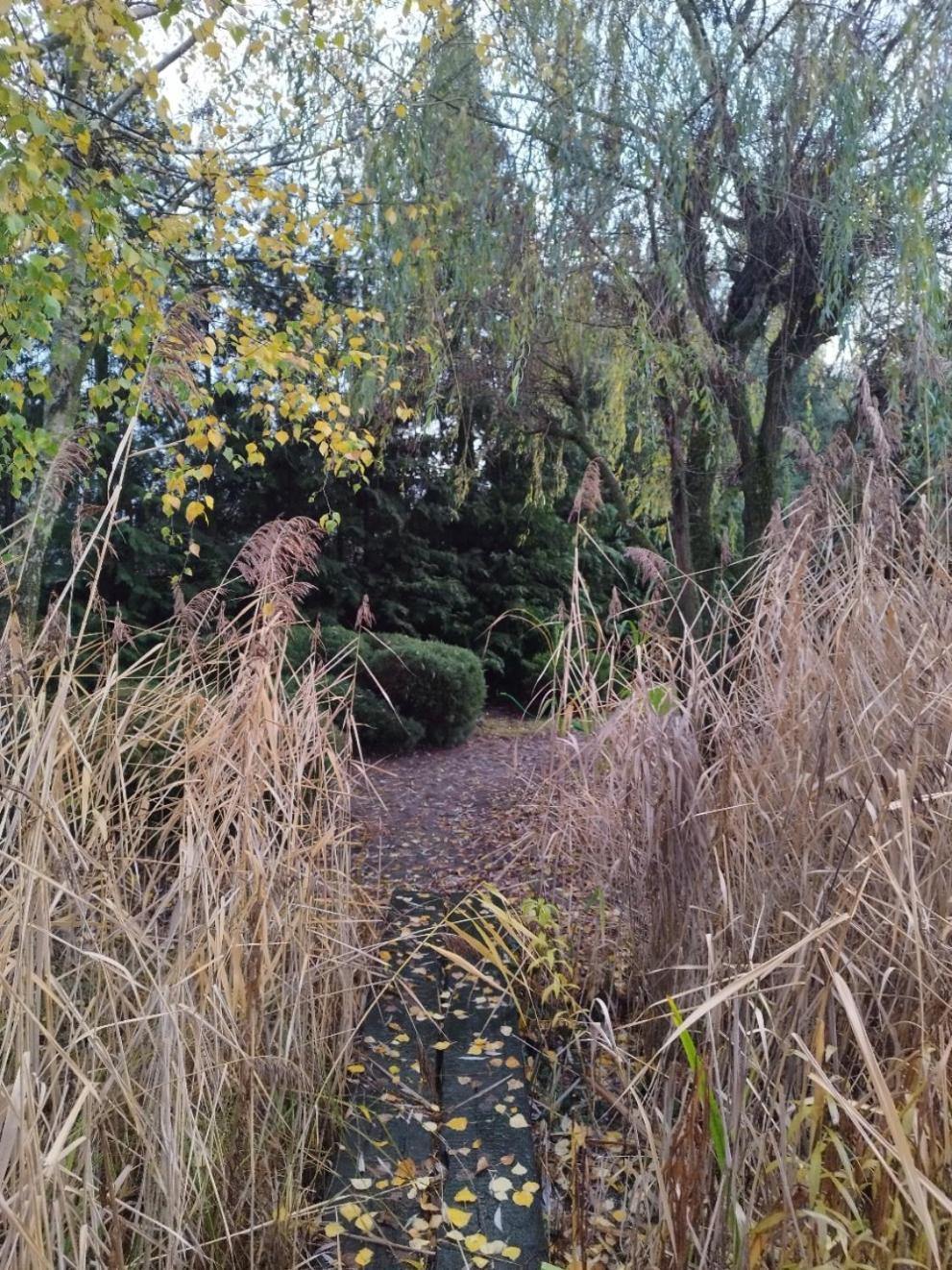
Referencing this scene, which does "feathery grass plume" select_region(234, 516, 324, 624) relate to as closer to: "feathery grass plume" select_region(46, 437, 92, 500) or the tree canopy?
"feathery grass plume" select_region(46, 437, 92, 500)

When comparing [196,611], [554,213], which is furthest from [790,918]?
[554,213]

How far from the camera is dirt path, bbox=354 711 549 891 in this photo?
12.0 feet

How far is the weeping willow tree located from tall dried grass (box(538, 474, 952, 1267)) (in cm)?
226

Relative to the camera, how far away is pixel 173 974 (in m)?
1.38

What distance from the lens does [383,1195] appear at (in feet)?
5.73

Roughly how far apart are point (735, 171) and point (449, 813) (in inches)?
133

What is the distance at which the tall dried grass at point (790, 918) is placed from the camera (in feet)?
3.90

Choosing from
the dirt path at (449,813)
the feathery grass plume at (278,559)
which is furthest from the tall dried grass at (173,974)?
the dirt path at (449,813)

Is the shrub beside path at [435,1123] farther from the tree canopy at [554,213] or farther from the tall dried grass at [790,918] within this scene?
the tree canopy at [554,213]

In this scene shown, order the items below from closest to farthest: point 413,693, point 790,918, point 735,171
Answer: point 790,918, point 735,171, point 413,693

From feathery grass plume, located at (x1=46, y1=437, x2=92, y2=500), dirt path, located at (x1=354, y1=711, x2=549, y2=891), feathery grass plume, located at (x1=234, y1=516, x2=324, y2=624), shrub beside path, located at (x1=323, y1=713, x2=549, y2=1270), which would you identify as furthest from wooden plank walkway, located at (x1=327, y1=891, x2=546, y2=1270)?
feathery grass plume, located at (x1=46, y1=437, x2=92, y2=500)

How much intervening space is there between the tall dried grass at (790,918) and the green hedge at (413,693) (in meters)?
3.74

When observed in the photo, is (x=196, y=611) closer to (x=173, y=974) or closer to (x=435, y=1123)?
(x=173, y=974)

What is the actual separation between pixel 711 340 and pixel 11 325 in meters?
3.20
